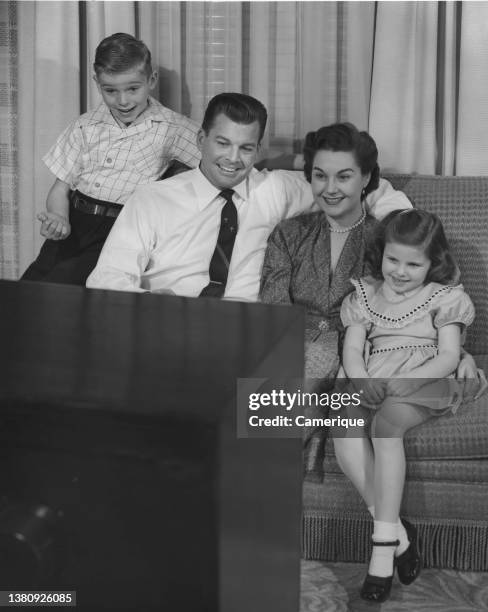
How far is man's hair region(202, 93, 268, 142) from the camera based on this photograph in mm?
2398

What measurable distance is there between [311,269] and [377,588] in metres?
0.88

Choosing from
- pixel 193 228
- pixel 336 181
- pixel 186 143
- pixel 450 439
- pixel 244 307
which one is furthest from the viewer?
pixel 186 143

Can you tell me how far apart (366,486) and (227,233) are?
825 millimetres

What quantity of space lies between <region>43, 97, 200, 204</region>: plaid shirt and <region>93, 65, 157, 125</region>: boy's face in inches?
1.8

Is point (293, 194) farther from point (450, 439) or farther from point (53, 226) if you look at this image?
point (450, 439)

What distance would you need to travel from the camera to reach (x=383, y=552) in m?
1.96

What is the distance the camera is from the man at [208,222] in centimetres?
242

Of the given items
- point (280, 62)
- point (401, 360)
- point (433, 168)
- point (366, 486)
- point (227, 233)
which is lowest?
point (366, 486)

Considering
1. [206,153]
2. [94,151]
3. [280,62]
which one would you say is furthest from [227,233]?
[280,62]

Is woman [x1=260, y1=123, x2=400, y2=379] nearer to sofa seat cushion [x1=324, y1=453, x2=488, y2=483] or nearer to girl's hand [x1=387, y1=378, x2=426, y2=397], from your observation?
girl's hand [x1=387, y1=378, x2=426, y2=397]

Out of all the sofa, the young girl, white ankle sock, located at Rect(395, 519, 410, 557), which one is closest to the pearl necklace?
the young girl

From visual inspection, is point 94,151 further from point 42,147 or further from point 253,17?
point 253,17

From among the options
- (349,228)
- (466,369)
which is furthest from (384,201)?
(466,369)

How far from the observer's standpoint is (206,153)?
2439 mm
